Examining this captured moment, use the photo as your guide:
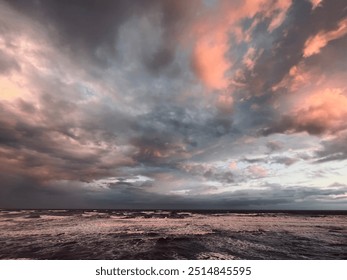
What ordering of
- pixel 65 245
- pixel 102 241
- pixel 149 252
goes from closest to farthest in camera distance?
pixel 149 252, pixel 65 245, pixel 102 241

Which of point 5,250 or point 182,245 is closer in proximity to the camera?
point 5,250

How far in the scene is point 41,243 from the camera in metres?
22.4

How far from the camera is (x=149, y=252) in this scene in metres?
18.9
